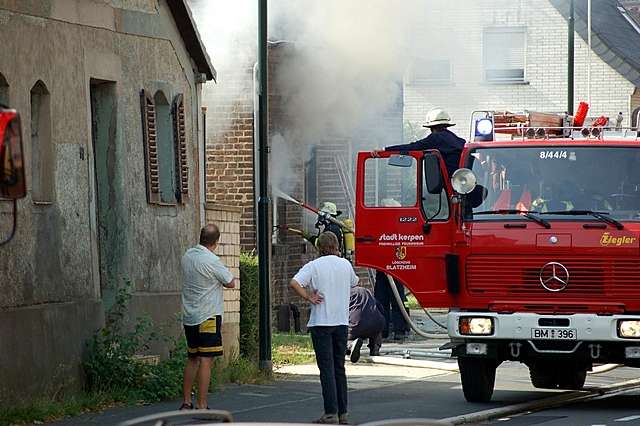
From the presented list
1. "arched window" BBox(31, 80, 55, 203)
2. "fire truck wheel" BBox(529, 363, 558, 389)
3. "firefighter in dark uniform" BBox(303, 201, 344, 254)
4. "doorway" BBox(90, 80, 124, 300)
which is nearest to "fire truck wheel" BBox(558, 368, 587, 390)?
"fire truck wheel" BBox(529, 363, 558, 389)

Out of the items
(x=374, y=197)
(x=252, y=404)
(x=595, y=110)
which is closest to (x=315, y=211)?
(x=374, y=197)

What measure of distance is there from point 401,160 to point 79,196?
315cm

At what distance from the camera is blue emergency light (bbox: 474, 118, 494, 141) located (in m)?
Result: 15.8

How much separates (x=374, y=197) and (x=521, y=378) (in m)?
6.60

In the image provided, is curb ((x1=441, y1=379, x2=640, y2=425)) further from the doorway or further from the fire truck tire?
the doorway

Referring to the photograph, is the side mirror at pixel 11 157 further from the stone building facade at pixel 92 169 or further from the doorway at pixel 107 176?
the doorway at pixel 107 176

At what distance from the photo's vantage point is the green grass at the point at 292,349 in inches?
771

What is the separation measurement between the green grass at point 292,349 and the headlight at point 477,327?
4719mm

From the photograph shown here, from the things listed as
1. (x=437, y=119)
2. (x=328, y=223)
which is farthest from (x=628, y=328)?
(x=328, y=223)

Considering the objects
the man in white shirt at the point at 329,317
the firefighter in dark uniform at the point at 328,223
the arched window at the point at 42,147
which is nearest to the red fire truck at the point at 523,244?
the man in white shirt at the point at 329,317

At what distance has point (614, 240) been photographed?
14.6 meters

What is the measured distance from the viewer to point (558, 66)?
145 ft

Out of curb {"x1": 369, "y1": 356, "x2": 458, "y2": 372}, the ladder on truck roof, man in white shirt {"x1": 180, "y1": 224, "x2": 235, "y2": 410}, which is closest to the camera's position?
man in white shirt {"x1": 180, "y1": 224, "x2": 235, "y2": 410}

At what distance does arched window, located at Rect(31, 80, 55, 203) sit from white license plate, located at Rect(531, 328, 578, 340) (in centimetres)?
466
